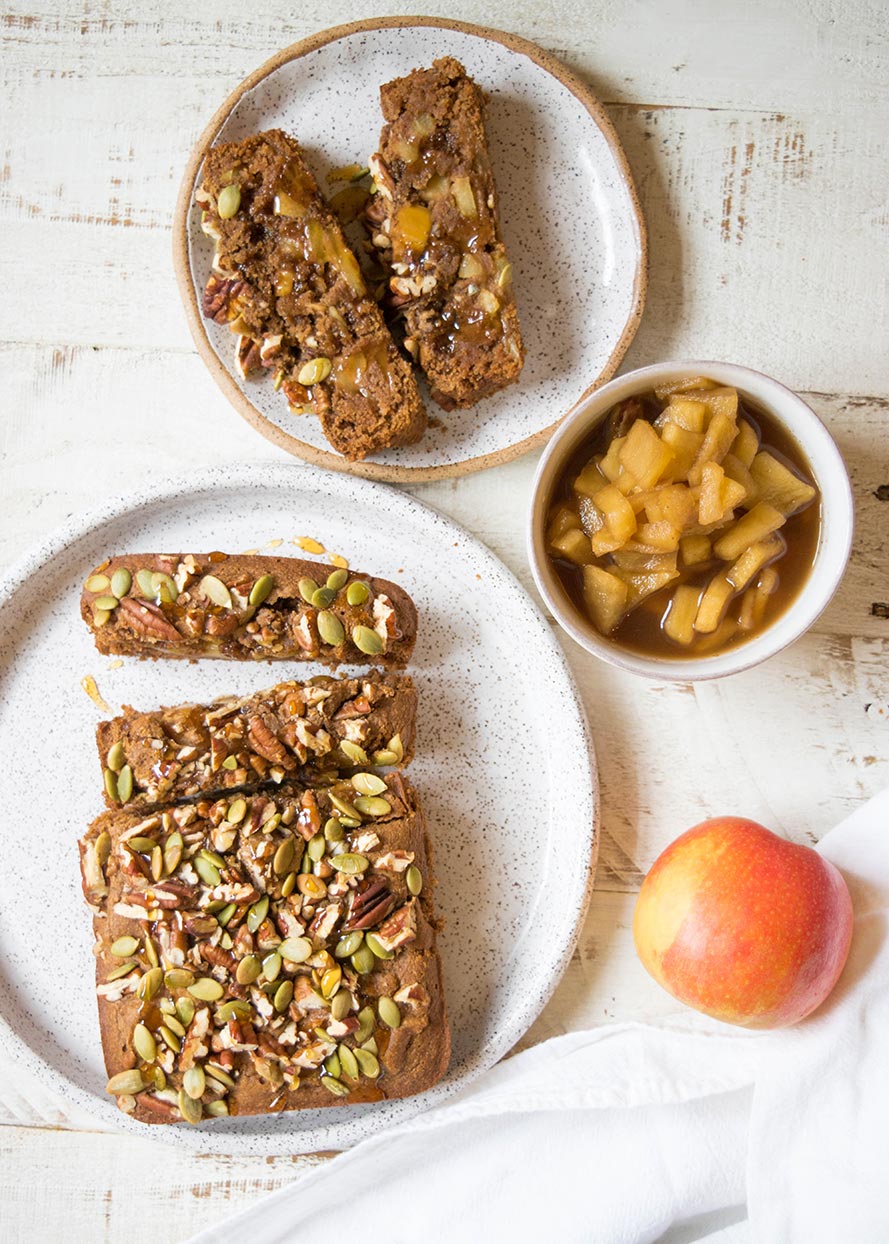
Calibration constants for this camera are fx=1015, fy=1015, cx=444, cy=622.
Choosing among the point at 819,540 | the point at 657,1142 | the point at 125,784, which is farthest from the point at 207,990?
the point at 819,540

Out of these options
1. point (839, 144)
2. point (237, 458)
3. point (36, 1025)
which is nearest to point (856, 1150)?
point (36, 1025)

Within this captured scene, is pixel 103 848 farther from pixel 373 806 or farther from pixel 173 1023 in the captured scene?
pixel 373 806

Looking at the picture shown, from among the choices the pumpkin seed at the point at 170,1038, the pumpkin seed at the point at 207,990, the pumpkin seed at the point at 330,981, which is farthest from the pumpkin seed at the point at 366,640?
the pumpkin seed at the point at 170,1038

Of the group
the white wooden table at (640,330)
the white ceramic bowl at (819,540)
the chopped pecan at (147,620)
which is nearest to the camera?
the white ceramic bowl at (819,540)

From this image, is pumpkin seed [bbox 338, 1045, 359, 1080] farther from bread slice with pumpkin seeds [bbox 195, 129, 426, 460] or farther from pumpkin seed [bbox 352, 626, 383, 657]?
bread slice with pumpkin seeds [bbox 195, 129, 426, 460]

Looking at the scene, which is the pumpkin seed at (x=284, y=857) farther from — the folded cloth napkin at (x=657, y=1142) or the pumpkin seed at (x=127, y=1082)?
the folded cloth napkin at (x=657, y=1142)

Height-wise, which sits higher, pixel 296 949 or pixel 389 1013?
pixel 296 949
